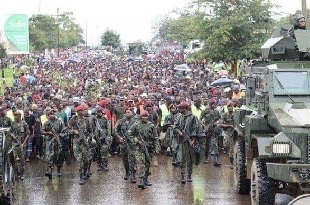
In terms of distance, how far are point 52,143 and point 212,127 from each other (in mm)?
3573

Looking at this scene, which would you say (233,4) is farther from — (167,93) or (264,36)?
(167,93)

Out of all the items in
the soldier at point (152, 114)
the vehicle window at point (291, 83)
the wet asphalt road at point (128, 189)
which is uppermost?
the vehicle window at point (291, 83)

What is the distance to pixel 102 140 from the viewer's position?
46.2ft

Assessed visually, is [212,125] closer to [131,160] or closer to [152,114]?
[152,114]

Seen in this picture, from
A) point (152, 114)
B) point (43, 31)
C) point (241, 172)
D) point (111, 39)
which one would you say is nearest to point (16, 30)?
point (152, 114)

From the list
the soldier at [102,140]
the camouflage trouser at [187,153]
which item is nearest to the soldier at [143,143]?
the camouflage trouser at [187,153]

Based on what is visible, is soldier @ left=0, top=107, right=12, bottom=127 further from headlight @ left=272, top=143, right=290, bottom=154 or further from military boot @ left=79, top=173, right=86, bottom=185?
headlight @ left=272, top=143, right=290, bottom=154

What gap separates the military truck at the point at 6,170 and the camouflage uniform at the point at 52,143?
2842 millimetres

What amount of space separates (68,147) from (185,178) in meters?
2.58

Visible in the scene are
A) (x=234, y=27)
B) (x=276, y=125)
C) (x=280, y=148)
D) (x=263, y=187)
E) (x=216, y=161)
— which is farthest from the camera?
(x=234, y=27)

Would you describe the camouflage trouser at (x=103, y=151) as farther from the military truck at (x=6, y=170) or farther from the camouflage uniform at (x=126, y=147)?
the military truck at (x=6, y=170)

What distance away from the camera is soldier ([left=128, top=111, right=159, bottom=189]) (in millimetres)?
12555

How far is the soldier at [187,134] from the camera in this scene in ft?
42.3

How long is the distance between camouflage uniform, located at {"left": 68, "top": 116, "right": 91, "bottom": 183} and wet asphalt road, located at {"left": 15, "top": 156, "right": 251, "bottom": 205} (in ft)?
1.18
